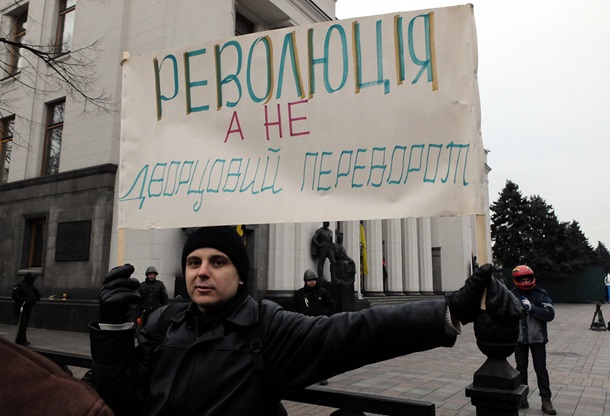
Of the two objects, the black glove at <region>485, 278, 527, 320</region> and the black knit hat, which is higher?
the black knit hat

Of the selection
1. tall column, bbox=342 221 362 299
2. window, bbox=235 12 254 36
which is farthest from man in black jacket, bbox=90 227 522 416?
tall column, bbox=342 221 362 299

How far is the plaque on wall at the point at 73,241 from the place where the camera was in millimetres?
14461

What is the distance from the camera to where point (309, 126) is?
2.58 m

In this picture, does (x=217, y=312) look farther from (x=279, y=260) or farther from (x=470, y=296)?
(x=279, y=260)

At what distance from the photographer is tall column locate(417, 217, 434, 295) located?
30891 millimetres

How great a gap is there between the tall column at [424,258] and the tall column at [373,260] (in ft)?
24.3

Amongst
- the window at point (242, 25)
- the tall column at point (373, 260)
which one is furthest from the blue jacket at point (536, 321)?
the tall column at point (373, 260)

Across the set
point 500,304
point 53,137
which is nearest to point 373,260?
point 53,137

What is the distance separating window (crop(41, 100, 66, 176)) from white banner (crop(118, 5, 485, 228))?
15.9 metres

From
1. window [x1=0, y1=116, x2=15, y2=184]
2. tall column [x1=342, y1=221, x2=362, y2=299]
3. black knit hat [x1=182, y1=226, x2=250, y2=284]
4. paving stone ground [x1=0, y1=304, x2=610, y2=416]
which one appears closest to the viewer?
black knit hat [x1=182, y1=226, x2=250, y2=284]

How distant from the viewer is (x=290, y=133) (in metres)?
2.63

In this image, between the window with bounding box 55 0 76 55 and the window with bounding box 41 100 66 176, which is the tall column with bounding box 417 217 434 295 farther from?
the window with bounding box 55 0 76 55

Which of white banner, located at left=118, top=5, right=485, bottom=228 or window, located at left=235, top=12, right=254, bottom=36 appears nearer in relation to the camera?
white banner, located at left=118, top=5, right=485, bottom=228

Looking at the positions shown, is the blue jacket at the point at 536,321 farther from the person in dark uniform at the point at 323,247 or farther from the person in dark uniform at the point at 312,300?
the person in dark uniform at the point at 323,247
